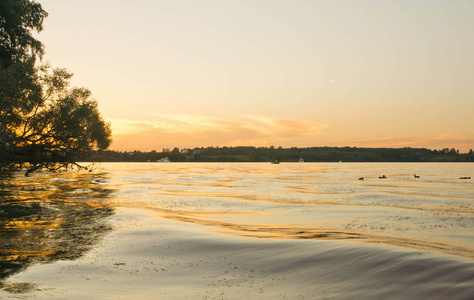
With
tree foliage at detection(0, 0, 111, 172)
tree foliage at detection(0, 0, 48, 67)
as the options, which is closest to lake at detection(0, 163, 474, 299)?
tree foliage at detection(0, 0, 111, 172)

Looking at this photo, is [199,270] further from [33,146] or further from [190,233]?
[33,146]

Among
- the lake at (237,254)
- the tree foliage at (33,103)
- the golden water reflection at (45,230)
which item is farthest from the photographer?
the tree foliage at (33,103)

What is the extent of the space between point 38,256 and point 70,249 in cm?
121

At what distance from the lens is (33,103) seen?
43.8 m

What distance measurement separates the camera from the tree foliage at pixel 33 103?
39500 mm

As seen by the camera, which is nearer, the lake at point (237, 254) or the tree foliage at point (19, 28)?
the lake at point (237, 254)

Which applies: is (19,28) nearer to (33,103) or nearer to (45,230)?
(33,103)

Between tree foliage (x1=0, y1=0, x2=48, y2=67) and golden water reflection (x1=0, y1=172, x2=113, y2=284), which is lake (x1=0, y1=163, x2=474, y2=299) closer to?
golden water reflection (x1=0, y1=172, x2=113, y2=284)

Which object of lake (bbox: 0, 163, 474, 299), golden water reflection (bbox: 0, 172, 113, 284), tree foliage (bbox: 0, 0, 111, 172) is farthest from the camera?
tree foliage (bbox: 0, 0, 111, 172)

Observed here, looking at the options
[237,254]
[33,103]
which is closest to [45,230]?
[237,254]

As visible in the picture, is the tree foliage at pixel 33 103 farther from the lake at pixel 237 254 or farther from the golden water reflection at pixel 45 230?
the lake at pixel 237 254

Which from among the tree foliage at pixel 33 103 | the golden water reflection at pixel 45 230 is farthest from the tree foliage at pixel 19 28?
the golden water reflection at pixel 45 230

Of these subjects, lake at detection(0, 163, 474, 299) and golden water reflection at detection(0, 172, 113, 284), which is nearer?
lake at detection(0, 163, 474, 299)

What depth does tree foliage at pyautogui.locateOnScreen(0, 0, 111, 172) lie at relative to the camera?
39.5 metres
